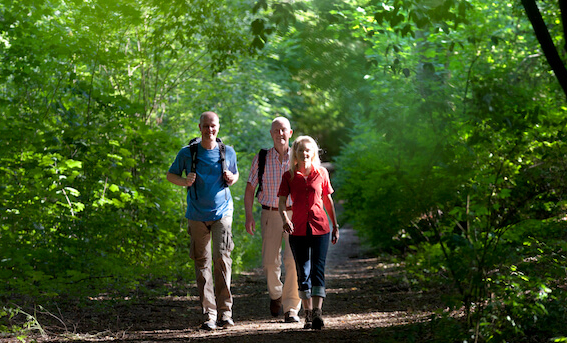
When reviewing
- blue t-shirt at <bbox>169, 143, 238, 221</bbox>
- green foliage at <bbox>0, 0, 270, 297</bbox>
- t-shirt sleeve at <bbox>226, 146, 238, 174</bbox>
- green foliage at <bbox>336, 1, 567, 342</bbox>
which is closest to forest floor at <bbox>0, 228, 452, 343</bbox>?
green foliage at <bbox>0, 0, 270, 297</bbox>

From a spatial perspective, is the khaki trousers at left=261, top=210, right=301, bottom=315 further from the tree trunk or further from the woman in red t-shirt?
the tree trunk

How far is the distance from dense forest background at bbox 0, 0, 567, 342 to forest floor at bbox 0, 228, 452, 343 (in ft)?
1.14

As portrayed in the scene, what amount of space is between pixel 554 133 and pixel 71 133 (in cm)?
548

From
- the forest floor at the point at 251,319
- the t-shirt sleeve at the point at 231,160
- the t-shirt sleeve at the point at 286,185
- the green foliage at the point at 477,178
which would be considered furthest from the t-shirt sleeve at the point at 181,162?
the green foliage at the point at 477,178

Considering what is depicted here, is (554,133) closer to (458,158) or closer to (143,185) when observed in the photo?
(458,158)

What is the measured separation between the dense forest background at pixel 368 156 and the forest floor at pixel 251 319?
1.14 ft

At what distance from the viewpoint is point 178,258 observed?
1065 centimetres

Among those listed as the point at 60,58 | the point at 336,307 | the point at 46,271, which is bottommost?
the point at 336,307

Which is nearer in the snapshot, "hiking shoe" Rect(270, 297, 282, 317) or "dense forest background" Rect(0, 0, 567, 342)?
"dense forest background" Rect(0, 0, 567, 342)

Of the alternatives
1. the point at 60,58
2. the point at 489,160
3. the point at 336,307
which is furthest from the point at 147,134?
the point at 489,160

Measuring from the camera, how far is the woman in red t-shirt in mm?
6418

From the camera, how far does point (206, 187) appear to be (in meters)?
6.74

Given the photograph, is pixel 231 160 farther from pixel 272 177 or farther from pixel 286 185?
pixel 286 185

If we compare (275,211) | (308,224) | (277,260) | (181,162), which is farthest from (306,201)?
(181,162)
